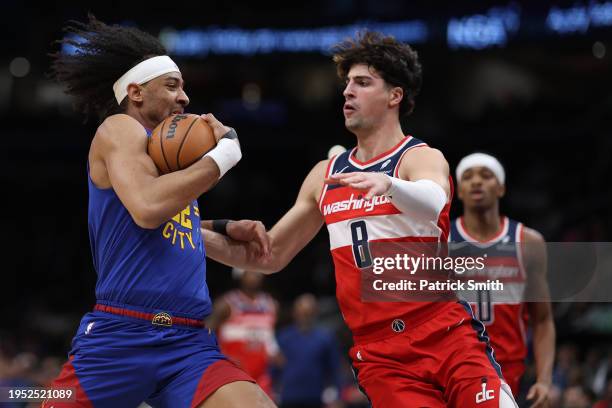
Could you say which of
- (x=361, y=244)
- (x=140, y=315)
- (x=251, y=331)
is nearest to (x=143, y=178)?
(x=140, y=315)

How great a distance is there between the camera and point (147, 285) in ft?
14.0

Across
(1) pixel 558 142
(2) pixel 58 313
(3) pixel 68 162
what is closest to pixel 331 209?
(1) pixel 558 142

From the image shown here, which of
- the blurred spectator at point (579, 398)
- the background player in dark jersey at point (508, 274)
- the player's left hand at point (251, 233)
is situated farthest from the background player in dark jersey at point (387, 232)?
the blurred spectator at point (579, 398)

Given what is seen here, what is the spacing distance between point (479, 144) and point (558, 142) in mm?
1613

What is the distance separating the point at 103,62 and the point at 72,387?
1751 mm

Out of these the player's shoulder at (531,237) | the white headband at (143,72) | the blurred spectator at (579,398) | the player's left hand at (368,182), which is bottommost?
the blurred spectator at (579,398)

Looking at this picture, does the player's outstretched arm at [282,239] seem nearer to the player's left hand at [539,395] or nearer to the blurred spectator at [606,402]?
the player's left hand at [539,395]

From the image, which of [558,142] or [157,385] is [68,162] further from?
[157,385]

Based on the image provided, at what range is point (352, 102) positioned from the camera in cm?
507

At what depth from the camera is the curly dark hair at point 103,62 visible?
15.7 ft

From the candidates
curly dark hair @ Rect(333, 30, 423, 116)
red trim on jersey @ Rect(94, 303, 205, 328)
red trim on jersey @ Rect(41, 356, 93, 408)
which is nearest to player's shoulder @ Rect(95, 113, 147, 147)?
red trim on jersey @ Rect(94, 303, 205, 328)

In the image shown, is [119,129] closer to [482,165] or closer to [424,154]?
[424,154]

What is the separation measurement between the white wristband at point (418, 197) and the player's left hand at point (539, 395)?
203 centimetres

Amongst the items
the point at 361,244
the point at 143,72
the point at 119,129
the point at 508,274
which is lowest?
the point at 508,274
